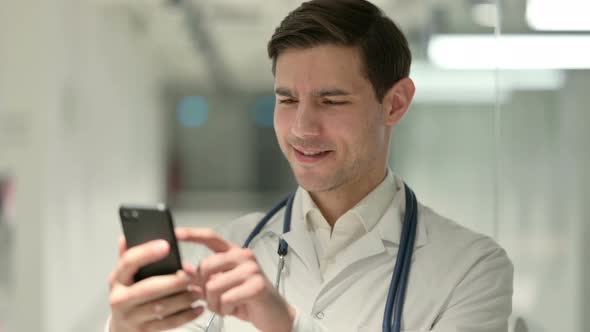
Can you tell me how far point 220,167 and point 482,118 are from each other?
1669 cm

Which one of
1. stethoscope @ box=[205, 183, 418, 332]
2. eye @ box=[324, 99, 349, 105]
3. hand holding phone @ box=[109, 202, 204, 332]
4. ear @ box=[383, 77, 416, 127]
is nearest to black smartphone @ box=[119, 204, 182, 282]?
hand holding phone @ box=[109, 202, 204, 332]

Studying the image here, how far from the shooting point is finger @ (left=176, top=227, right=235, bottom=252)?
3.77 feet

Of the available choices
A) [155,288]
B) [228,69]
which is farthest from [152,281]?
[228,69]

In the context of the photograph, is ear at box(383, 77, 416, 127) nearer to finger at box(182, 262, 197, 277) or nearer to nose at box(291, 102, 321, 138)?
nose at box(291, 102, 321, 138)

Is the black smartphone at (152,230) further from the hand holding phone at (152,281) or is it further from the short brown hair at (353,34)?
the short brown hair at (353,34)

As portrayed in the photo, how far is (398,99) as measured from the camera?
162cm

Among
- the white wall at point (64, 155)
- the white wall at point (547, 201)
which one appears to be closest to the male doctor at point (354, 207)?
the white wall at point (547, 201)

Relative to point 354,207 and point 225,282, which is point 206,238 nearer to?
point 225,282

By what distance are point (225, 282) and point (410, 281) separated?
54 cm

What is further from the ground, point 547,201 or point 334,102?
point 334,102

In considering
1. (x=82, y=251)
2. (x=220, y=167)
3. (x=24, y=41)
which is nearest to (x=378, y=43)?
(x=24, y=41)

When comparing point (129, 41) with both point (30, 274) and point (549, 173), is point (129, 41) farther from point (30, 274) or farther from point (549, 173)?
point (549, 173)

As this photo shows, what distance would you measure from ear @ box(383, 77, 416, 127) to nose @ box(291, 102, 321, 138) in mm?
206

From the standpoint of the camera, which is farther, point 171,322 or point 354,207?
point 354,207
